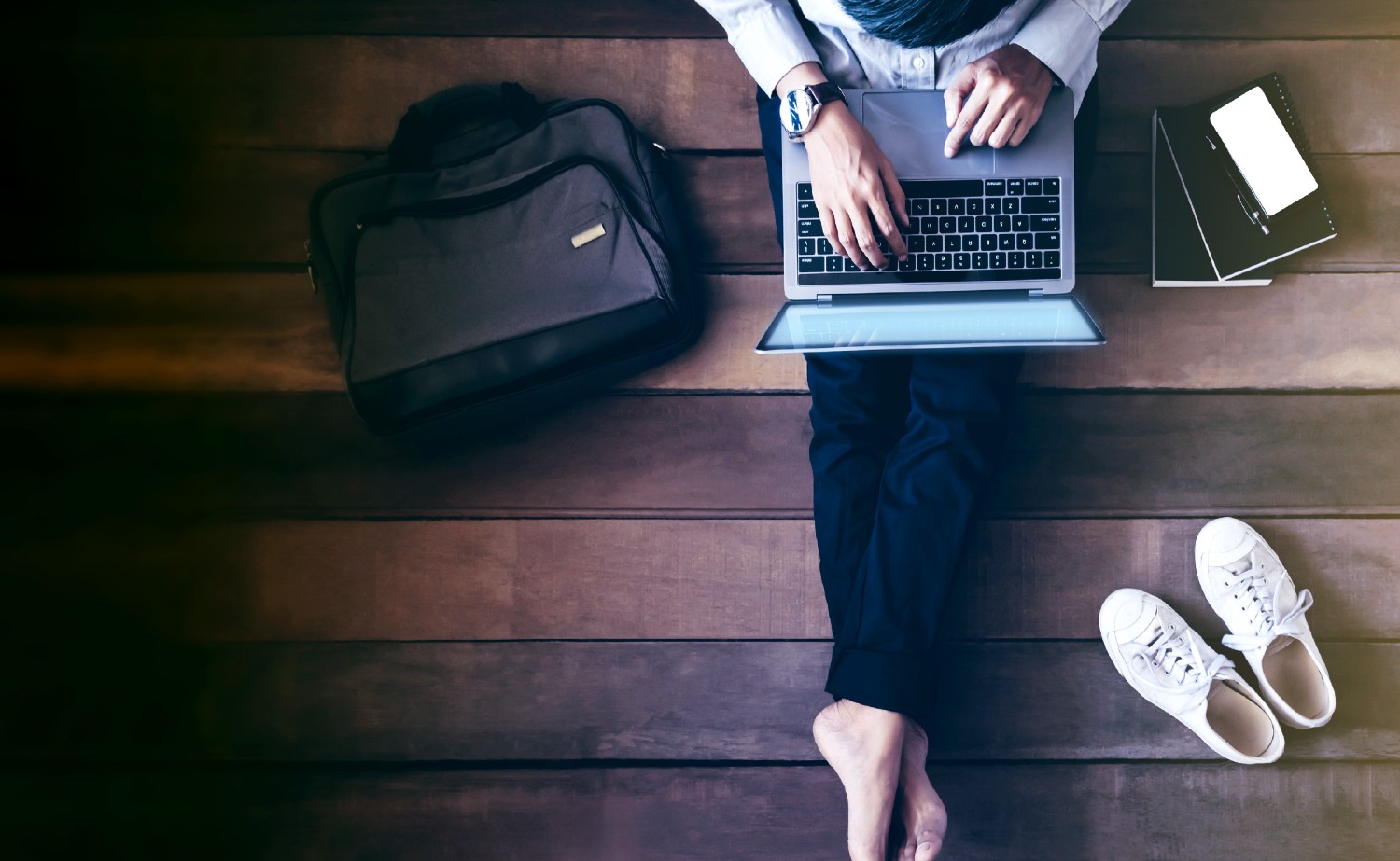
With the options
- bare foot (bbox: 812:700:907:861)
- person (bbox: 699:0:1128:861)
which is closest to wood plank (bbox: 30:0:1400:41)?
person (bbox: 699:0:1128:861)

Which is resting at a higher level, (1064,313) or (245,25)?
(245,25)

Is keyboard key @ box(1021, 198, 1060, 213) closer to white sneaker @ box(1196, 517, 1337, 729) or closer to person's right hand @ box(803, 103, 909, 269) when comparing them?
person's right hand @ box(803, 103, 909, 269)

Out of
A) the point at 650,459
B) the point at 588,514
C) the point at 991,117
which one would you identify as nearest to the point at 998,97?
the point at 991,117

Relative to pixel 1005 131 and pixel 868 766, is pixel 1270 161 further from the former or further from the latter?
pixel 868 766

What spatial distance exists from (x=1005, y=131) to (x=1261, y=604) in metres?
0.77

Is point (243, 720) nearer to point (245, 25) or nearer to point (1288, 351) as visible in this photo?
point (245, 25)

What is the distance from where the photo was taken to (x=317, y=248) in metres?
1.16

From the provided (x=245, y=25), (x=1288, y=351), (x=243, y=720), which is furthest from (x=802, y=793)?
(x=245, y=25)

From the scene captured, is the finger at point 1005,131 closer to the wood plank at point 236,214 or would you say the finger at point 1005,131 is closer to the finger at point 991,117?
the finger at point 991,117

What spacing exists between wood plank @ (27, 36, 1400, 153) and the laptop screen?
1.26 ft

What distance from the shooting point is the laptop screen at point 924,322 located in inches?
38.4

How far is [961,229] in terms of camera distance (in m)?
0.98

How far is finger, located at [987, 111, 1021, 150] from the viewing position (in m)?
0.94

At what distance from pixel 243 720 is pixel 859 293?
109 centimetres
